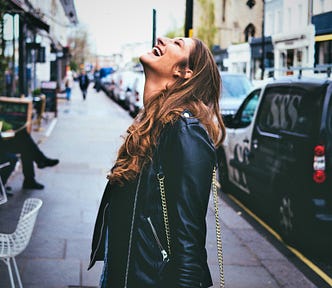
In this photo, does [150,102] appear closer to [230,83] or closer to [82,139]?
[230,83]

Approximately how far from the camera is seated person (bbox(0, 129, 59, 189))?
32.7ft

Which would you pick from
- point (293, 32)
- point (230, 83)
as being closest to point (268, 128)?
point (293, 32)

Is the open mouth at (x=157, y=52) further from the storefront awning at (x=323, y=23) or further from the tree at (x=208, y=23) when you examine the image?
the tree at (x=208, y=23)

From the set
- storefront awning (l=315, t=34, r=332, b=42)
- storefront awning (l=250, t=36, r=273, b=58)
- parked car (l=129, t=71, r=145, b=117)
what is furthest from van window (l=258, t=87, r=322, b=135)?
parked car (l=129, t=71, r=145, b=117)

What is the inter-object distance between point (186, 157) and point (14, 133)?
25.6ft

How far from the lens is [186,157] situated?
2422 millimetres

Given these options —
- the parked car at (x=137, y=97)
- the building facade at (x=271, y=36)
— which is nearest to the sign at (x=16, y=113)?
the building facade at (x=271, y=36)

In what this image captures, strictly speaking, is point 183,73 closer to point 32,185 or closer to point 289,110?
point 289,110

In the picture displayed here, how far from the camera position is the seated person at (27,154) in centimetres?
997

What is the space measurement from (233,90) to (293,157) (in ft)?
30.4

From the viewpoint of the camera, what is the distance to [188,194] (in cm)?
242

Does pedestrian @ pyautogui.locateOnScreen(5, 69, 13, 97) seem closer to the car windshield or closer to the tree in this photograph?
the car windshield

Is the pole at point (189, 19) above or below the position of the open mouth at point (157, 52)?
above

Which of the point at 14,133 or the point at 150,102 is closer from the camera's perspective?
the point at 150,102
